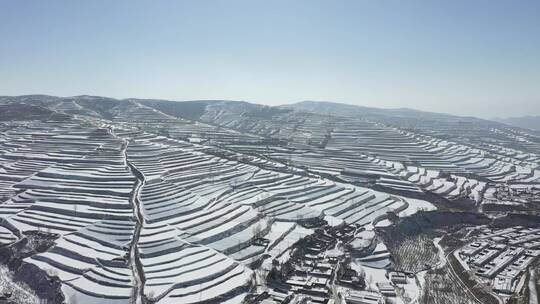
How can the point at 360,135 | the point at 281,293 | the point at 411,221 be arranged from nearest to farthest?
the point at 281,293, the point at 411,221, the point at 360,135

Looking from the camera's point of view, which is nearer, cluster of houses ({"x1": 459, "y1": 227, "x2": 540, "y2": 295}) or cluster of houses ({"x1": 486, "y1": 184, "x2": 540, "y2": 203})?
cluster of houses ({"x1": 459, "y1": 227, "x2": 540, "y2": 295})

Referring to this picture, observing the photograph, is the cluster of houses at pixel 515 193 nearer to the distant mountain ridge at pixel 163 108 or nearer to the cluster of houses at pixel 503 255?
the cluster of houses at pixel 503 255

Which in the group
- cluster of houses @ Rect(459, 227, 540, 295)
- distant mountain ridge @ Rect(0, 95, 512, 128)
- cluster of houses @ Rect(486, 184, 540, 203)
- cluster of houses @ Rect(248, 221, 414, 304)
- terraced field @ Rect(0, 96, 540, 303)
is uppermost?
distant mountain ridge @ Rect(0, 95, 512, 128)

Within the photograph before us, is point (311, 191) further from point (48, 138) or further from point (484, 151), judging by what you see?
point (484, 151)

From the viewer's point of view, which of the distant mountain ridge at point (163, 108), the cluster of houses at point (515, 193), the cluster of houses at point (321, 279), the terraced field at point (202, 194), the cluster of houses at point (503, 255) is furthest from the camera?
the distant mountain ridge at point (163, 108)

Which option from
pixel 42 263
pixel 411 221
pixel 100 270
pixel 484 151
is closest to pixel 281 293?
pixel 100 270

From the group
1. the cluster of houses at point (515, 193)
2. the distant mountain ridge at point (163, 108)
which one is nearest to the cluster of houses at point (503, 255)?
the cluster of houses at point (515, 193)

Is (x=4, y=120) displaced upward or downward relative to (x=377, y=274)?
upward

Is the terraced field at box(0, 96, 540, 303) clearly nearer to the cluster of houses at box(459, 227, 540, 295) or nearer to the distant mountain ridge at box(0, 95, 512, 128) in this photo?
the cluster of houses at box(459, 227, 540, 295)

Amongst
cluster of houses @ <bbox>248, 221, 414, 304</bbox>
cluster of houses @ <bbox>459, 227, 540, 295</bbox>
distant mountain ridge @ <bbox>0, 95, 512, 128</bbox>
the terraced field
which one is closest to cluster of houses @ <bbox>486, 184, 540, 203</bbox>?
the terraced field
